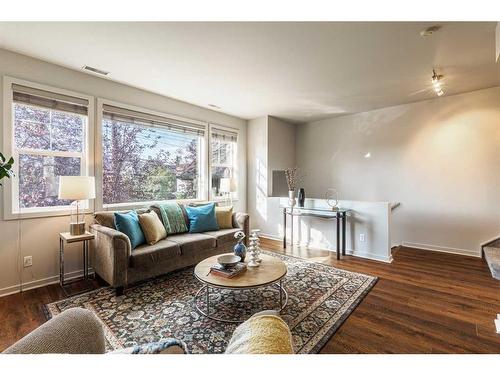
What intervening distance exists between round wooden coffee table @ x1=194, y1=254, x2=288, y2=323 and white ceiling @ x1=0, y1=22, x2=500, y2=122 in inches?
85.2

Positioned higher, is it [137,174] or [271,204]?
[137,174]

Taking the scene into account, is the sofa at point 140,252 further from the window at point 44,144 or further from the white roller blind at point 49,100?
the white roller blind at point 49,100

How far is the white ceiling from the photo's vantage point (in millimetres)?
2107

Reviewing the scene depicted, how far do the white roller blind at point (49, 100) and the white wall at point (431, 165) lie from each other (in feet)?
14.8

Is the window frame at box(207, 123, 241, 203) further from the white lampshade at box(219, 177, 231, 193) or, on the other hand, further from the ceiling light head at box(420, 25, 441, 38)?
the ceiling light head at box(420, 25, 441, 38)

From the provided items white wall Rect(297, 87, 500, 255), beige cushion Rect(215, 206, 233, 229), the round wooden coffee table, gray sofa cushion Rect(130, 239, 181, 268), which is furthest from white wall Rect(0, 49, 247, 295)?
white wall Rect(297, 87, 500, 255)

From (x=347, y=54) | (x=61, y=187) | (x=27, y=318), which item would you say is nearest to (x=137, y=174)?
(x=61, y=187)

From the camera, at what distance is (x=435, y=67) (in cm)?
286

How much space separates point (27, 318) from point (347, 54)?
13.0ft

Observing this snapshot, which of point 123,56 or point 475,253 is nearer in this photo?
point 123,56

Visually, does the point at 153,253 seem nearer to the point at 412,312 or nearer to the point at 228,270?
the point at 228,270

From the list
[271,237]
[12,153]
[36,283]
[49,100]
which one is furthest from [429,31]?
[36,283]
